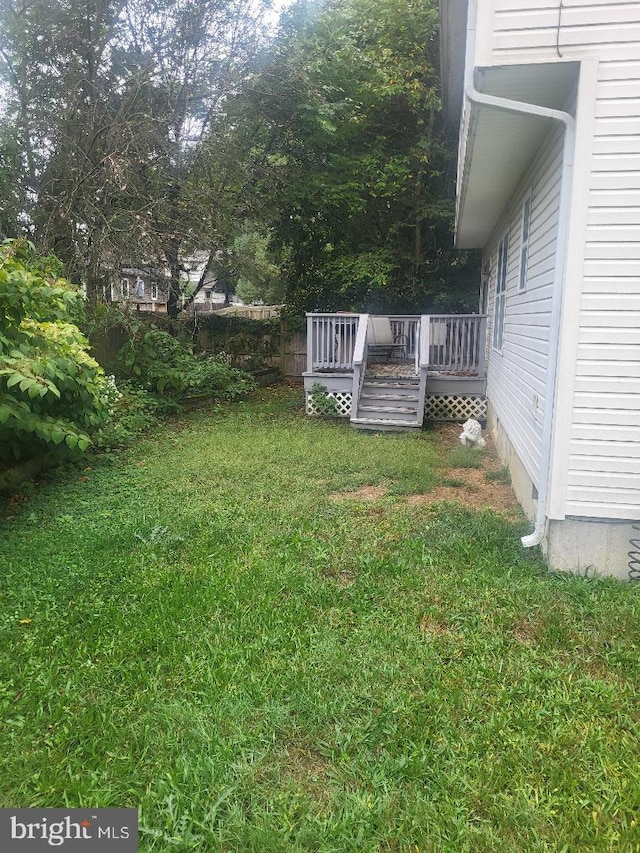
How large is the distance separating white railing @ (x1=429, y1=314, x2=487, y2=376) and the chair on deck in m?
1.36

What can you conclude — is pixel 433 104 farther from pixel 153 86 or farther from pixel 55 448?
pixel 55 448

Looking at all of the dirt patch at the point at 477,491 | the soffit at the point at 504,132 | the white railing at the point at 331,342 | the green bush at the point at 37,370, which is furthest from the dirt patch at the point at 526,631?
the white railing at the point at 331,342

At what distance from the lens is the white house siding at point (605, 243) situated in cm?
312

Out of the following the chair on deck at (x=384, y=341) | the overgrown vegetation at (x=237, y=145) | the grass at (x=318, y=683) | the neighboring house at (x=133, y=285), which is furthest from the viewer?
the chair on deck at (x=384, y=341)

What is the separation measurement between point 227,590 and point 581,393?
8.18 ft

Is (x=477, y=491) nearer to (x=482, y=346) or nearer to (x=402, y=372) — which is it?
(x=482, y=346)

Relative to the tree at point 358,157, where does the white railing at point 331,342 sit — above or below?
below

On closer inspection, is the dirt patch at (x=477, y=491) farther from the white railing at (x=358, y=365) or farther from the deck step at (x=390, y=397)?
the white railing at (x=358, y=365)

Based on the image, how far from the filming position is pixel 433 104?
40.5 feet

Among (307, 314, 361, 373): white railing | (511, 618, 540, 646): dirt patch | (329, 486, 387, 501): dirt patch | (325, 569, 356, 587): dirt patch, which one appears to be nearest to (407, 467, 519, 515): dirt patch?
(329, 486, 387, 501): dirt patch

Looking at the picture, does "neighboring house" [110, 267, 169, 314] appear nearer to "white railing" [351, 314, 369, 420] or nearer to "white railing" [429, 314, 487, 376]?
"white railing" [351, 314, 369, 420]

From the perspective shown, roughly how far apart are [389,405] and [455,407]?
52.2 inches

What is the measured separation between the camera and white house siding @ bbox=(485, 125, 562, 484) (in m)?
4.12

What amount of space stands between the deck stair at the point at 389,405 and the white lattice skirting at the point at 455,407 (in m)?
0.54
